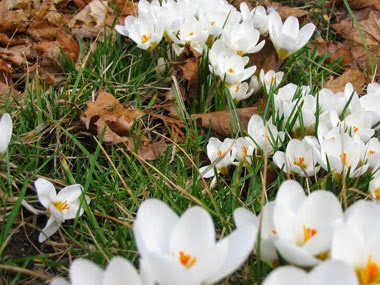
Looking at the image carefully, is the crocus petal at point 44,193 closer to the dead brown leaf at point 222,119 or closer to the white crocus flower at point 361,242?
the dead brown leaf at point 222,119

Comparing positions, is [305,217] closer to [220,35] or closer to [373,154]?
[373,154]

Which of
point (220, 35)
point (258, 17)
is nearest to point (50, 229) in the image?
point (220, 35)

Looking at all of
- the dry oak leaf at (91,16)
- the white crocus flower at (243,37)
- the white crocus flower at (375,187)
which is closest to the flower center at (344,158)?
the white crocus flower at (375,187)

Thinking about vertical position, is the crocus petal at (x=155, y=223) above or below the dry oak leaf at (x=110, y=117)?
above

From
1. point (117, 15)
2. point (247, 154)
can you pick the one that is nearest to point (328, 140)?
point (247, 154)

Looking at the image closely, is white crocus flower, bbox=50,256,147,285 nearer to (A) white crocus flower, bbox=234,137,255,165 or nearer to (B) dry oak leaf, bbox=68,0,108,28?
(A) white crocus flower, bbox=234,137,255,165

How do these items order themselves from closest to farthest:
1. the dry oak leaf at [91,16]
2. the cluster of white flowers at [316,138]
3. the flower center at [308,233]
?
1. the flower center at [308,233]
2. the cluster of white flowers at [316,138]
3. the dry oak leaf at [91,16]
